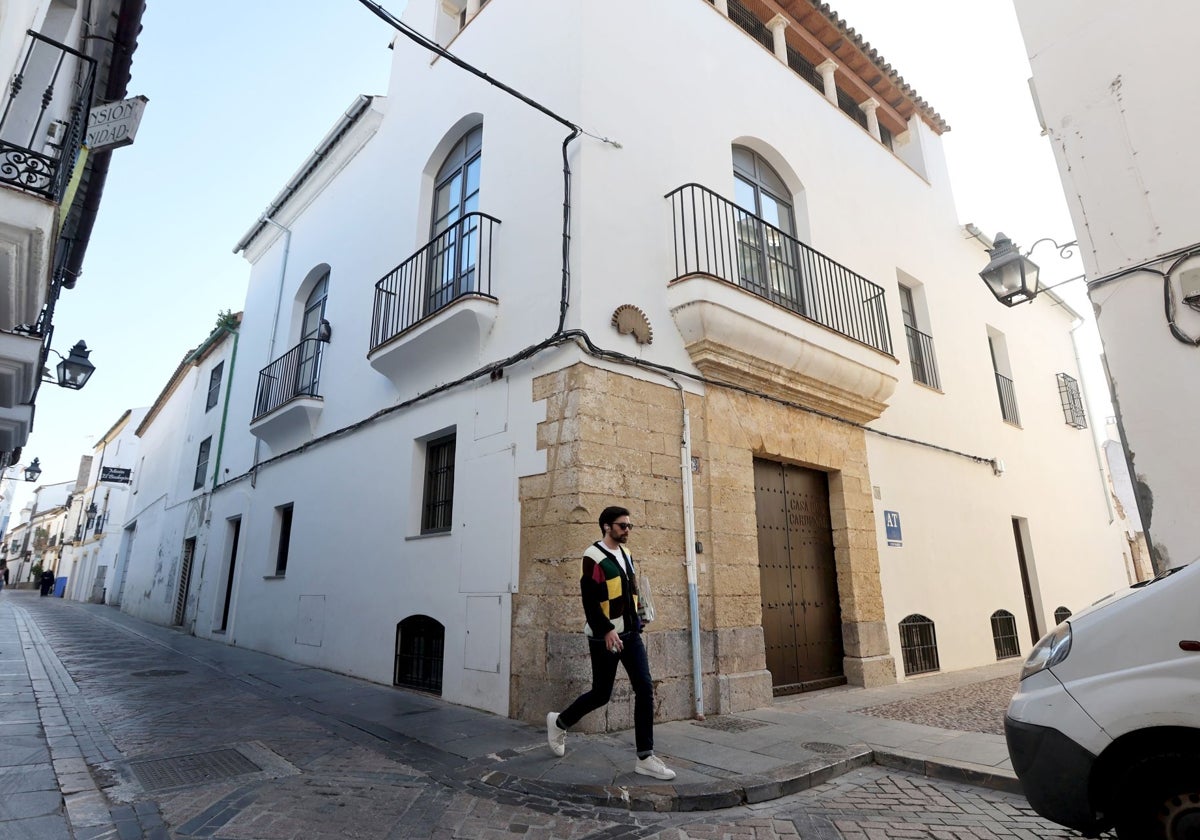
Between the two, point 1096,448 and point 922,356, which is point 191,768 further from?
point 1096,448

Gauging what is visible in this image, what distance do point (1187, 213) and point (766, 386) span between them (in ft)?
11.5

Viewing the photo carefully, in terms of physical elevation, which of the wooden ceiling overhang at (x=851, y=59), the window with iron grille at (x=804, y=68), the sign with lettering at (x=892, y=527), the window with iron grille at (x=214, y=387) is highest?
the wooden ceiling overhang at (x=851, y=59)

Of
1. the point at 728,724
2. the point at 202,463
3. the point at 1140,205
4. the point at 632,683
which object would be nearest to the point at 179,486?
the point at 202,463

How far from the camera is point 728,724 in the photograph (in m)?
5.09

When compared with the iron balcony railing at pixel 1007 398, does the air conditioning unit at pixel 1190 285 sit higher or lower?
lower

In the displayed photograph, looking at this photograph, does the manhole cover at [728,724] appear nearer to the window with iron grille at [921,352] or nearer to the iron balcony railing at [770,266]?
the iron balcony railing at [770,266]

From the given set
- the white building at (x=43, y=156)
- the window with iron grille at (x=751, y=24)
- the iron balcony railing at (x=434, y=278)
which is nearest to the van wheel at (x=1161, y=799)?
the iron balcony railing at (x=434, y=278)

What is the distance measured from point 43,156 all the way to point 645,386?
4757 millimetres

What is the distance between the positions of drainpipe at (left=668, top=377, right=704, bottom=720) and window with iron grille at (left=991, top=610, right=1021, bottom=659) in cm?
621

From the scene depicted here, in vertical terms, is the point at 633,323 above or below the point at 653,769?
above

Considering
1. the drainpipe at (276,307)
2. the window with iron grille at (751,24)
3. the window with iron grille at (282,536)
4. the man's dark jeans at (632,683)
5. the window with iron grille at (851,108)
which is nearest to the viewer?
the man's dark jeans at (632,683)

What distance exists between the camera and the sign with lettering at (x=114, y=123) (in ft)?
16.8

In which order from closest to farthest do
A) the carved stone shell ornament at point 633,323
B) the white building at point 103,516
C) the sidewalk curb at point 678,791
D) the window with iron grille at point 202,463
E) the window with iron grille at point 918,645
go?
the sidewalk curb at point 678,791, the carved stone shell ornament at point 633,323, the window with iron grille at point 918,645, the window with iron grille at point 202,463, the white building at point 103,516

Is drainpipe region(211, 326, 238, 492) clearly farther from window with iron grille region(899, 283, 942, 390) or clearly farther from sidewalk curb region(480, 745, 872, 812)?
window with iron grille region(899, 283, 942, 390)
